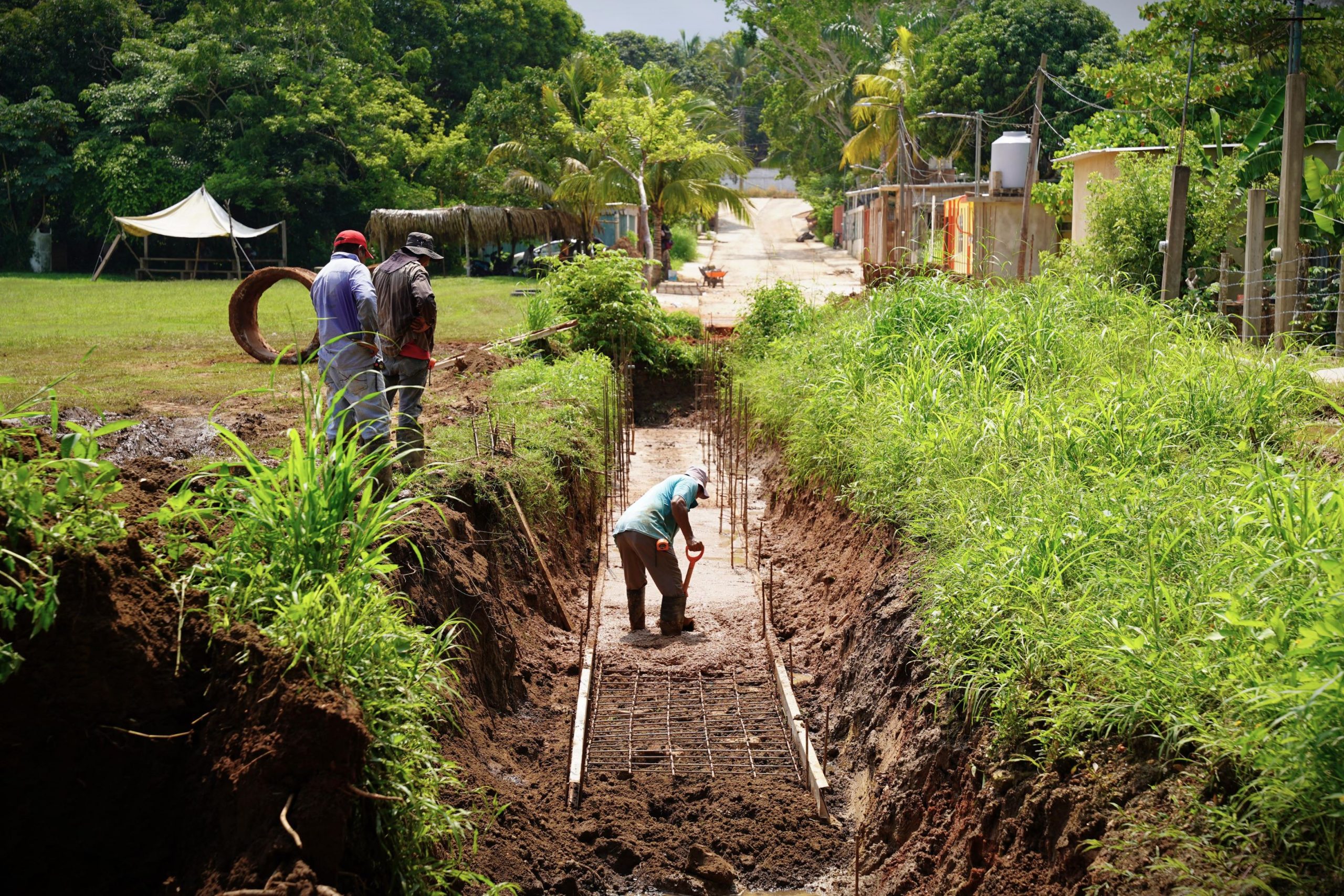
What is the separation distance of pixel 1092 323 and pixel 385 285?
5.48 m

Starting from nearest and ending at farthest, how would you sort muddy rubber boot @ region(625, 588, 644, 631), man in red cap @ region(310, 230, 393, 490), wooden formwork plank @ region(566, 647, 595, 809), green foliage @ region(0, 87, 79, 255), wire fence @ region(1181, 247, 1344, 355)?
wooden formwork plank @ region(566, 647, 595, 809) < man in red cap @ region(310, 230, 393, 490) < muddy rubber boot @ region(625, 588, 644, 631) < wire fence @ region(1181, 247, 1344, 355) < green foliage @ region(0, 87, 79, 255)

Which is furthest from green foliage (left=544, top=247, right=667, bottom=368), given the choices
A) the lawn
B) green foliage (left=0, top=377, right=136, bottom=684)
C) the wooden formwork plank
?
green foliage (left=0, top=377, right=136, bottom=684)

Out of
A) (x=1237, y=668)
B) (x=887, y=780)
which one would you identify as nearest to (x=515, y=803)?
(x=887, y=780)

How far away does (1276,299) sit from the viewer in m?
8.12

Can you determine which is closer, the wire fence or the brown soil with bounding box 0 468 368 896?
the brown soil with bounding box 0 468 368 896

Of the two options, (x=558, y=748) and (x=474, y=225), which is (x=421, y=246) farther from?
(x=474, y=225)

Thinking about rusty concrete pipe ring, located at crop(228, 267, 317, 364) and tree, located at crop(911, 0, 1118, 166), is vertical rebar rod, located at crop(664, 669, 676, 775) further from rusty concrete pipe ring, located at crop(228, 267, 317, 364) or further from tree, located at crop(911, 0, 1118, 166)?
tree, located at crop(911, 0, 1118, 166)

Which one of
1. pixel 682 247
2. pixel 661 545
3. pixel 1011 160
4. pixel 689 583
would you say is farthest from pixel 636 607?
pixel 682 247

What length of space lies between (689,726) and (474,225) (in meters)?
25.1

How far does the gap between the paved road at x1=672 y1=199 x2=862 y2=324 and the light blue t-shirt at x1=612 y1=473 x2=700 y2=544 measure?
8.96 m

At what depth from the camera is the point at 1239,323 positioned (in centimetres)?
1057

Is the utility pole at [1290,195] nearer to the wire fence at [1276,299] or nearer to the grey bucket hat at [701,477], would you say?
the wire fence at [1276,299]

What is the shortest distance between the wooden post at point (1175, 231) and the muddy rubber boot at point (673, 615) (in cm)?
453

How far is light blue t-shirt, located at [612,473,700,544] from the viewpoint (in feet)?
26.3
